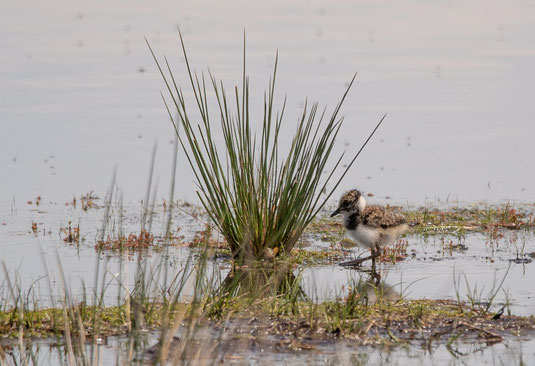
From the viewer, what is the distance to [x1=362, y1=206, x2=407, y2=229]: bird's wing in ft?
33.7

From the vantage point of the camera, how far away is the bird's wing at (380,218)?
10273mm

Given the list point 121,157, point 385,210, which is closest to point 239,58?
point 121,157

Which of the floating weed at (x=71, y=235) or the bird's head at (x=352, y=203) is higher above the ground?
the bird's head at (x=352, y=203)

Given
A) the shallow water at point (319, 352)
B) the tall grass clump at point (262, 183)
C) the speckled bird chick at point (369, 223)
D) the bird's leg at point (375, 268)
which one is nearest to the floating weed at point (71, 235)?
the tall grass clump at point (262, 183)

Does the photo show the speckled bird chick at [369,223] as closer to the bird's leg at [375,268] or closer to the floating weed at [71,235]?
the bird's leg at [375,268]

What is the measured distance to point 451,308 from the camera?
782 centimetres

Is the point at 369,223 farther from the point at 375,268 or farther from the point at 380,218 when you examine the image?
the point at 375,268

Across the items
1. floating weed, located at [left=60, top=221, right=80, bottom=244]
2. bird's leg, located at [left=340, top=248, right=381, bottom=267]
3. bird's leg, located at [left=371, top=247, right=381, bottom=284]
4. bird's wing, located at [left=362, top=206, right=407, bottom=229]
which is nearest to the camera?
bird's leg, located at [left=371, top=247, right=381, bottom=284]

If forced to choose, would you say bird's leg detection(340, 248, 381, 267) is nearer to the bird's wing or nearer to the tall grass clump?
the bird's wing

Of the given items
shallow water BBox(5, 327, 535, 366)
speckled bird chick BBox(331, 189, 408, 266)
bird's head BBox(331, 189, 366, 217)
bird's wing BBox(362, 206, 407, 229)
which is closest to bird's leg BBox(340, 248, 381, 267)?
speckled bird chick BBox(331, 189, 408, 266)

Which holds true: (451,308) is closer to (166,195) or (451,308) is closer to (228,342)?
(228,342)

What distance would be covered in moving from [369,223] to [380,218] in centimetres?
15

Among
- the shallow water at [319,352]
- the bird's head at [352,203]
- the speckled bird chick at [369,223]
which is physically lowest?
the shallow water at [319,352]

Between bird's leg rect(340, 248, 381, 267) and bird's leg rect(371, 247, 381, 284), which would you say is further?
bird's leg rect(340, 248, 381, 267)
